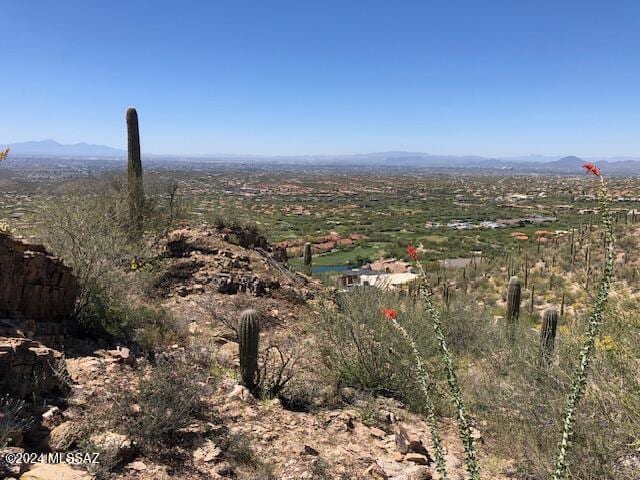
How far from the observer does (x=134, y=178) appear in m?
14.3

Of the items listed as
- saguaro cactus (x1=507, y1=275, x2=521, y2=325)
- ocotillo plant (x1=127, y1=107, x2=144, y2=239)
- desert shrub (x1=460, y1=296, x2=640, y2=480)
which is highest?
ocotillo plant (x1=127, y1=107, x2=144, y2=239)

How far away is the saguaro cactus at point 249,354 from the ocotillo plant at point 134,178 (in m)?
6.97

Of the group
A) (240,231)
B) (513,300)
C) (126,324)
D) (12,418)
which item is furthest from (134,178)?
(513,300)

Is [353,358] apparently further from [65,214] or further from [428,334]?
[65,214]

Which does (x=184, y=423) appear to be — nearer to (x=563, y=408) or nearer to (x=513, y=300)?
(x=563, y=408)

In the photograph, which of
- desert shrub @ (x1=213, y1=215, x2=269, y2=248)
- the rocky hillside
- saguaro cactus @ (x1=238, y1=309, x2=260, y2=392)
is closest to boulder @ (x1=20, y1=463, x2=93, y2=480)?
the rocky hillside

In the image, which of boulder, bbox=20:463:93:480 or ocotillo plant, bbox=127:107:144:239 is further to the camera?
ocotillo plant, bbox=127:107:144:239

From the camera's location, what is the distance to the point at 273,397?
6.86 m

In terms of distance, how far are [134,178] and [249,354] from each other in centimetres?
928

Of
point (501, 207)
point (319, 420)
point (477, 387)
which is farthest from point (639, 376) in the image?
point (501, 207)

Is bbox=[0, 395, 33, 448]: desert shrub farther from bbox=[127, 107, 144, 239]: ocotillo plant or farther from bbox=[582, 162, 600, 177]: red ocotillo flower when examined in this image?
bbox=[127, 107, 144, 239]: ocotillo plant

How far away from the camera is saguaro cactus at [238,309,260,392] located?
706 centimetres

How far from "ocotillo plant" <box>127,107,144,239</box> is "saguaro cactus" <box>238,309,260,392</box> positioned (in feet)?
22.9

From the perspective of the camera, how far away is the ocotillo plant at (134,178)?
45.2 ft
